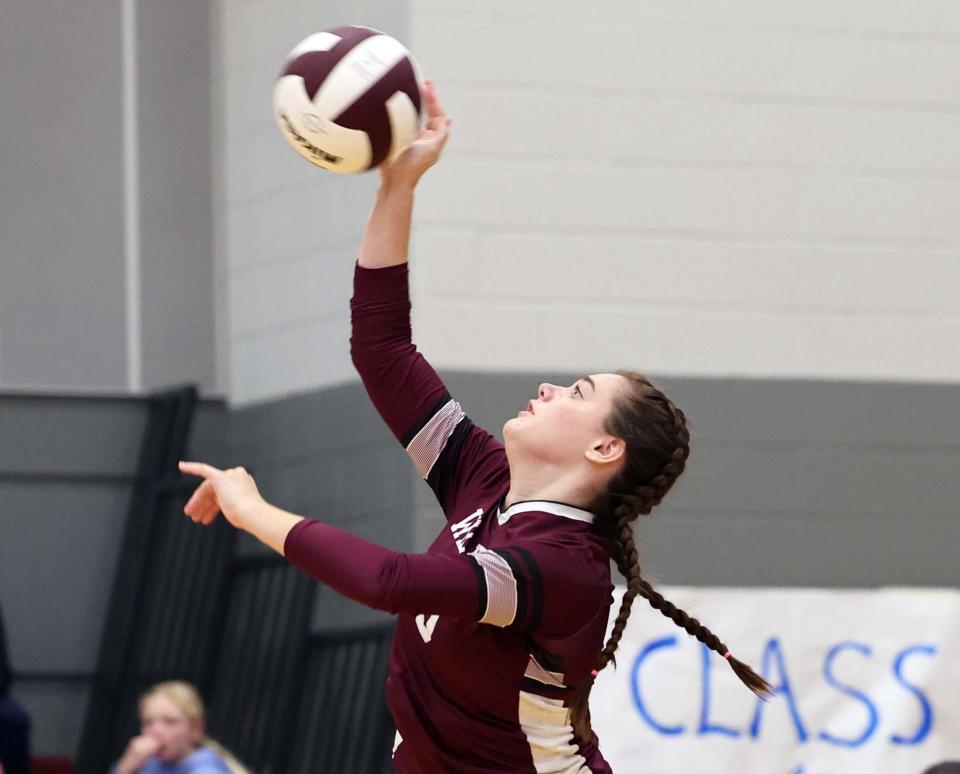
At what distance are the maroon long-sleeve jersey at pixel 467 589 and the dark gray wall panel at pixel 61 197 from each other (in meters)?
→ 3.69

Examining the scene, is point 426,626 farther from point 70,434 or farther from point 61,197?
Result: point 61,197

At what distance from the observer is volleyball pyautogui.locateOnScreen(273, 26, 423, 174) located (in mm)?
2975

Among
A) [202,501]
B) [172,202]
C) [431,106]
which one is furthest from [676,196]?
[202,501]

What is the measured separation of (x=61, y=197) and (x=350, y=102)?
3.76 m

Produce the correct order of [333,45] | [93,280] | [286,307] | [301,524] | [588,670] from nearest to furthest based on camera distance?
[301,524] → [588,670] → [333,45] → [286,307] → [93,280]

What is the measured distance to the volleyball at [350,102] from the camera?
2975 mm

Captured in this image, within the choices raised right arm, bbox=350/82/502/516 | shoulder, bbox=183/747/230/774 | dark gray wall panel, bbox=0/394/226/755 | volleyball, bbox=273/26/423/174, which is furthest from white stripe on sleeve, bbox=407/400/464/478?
dark gray wall panel, bbox=0/394/226/755

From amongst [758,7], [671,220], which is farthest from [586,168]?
[758,7]

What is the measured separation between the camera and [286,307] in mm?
6090

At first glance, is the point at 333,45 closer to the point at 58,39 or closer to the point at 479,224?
the point at 479,224

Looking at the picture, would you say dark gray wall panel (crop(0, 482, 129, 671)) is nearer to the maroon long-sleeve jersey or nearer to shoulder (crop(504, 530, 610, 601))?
the maroon long-sleeve jersey

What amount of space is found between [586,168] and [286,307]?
1.15m

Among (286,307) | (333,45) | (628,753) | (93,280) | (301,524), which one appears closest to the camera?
(301,524)

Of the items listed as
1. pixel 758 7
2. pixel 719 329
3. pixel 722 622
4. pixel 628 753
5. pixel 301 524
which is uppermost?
pixel 758 7
